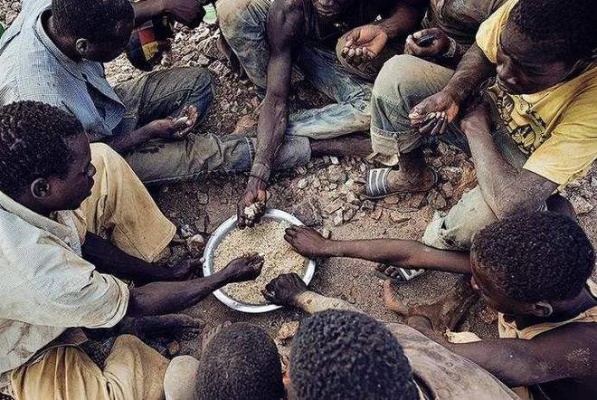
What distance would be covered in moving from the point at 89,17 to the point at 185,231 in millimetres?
1148

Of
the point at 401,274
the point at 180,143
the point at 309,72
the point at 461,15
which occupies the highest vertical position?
the point at 461,15

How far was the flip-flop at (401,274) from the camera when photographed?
2930 millimetres

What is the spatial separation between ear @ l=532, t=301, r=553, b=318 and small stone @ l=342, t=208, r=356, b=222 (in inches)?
50.4

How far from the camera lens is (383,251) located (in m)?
2.75

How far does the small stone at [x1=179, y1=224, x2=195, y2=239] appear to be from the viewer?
10.3 ft

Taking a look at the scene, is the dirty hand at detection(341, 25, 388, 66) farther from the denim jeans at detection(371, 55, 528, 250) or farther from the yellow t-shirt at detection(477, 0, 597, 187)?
A: the yellow t-shirt at detection(477, 0, 597, 187)

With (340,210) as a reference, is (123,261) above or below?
above

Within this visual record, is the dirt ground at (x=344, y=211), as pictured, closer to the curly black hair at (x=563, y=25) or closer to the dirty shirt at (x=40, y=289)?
the dirty shirt at (x=40, y=289)

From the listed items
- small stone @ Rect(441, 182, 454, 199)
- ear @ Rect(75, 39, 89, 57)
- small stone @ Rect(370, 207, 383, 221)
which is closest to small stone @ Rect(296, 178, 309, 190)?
small stone @ Rect(370, 207, 383, 221)

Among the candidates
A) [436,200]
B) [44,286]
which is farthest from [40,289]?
[436,200]

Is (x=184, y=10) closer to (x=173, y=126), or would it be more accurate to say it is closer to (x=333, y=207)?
(x=173, y=126)

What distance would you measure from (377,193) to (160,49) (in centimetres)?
143

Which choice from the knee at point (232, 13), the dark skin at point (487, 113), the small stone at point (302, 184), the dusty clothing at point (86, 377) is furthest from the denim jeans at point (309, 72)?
the dusty clothing at point (86, 377)

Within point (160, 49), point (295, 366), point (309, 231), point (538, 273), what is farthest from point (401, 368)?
point (160, 49)
